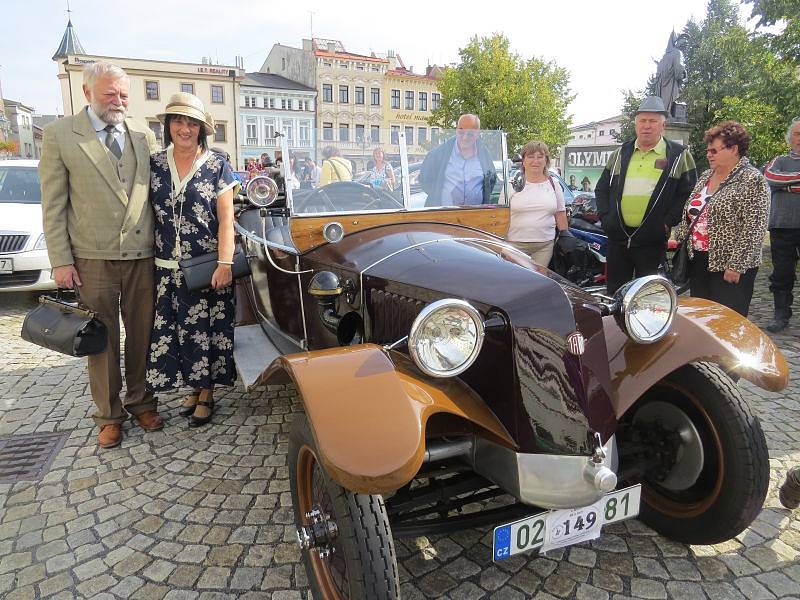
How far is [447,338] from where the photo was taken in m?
1.91

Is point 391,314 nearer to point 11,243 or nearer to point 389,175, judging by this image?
point 389,175

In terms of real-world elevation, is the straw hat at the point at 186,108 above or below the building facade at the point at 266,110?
below

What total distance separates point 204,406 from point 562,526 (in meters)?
2.62

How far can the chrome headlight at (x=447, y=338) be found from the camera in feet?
5.99

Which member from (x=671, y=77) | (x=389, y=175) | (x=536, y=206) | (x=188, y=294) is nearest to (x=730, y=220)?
(x=536, y=206)

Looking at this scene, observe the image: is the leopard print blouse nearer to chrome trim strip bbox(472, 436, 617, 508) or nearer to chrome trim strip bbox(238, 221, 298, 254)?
chrome trim strip bbox(472, 436, 617, 508)

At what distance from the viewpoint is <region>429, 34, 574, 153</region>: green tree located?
27375 millimetres

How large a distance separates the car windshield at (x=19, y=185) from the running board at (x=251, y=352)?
5.01 metres

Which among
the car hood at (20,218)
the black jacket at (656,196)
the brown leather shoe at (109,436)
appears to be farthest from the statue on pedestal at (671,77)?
the brown leather shoe at (109,436)

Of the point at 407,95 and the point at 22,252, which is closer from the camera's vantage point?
the point at 22,252

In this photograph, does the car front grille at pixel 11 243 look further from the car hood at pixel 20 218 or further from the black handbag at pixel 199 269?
the black handbag at pixel 199 269

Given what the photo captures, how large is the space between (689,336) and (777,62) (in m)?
8.64

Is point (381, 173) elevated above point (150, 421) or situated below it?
above

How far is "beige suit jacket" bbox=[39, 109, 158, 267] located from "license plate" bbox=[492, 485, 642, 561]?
2663 millimetres
